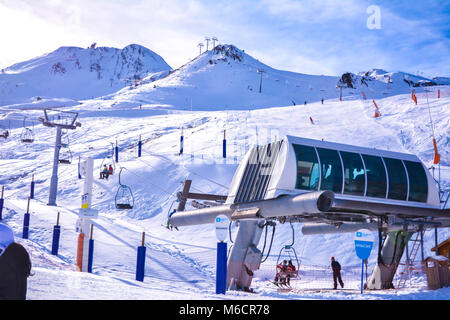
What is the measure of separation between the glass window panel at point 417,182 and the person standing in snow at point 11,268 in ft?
54.2

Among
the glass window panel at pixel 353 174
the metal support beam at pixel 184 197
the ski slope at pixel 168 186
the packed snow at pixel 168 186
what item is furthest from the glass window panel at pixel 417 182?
the metal support beam at pixel 184 197

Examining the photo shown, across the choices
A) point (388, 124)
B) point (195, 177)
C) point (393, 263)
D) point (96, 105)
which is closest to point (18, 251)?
point (393, 263)

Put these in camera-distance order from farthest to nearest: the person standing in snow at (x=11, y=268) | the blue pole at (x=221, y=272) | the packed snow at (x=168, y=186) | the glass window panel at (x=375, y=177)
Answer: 1. the glass window panel at (x=375, y=177)
2. the packed snow at (x=168, y=186)
3. the blue pole at (x=221, y=272)
4. the person standing in snow at (x=11, y=268)

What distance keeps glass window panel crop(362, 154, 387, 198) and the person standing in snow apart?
48.0 ft

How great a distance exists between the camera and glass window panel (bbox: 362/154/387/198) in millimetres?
17786

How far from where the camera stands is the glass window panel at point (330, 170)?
16.8m

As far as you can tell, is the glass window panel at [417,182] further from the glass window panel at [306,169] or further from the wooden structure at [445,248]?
the glass window panel at [306,169]

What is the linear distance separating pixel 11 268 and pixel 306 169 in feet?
42.5

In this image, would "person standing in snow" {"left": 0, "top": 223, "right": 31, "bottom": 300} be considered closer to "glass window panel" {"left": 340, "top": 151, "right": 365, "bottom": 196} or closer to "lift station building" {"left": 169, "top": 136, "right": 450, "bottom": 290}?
"lift station building" {"left": 169, "top": 136, "right": 450, "bottom": 290}

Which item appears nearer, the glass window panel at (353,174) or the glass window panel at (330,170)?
the glass window panel at (330,170)

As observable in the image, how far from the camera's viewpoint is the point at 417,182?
1908 cm

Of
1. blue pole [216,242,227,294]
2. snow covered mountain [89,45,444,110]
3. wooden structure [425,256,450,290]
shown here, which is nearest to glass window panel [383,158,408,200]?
wooden structure [425,256,450,290]
